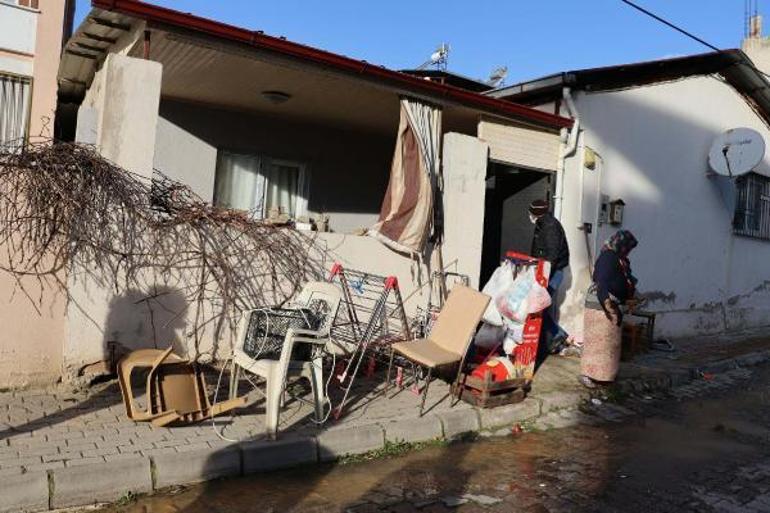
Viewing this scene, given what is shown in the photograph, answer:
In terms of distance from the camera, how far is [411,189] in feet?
24.7

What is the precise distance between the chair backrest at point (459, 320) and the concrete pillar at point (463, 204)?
194cm

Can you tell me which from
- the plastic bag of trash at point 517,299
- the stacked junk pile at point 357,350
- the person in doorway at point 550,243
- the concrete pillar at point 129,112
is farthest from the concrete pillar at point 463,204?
the concrete pillar at point 129,112

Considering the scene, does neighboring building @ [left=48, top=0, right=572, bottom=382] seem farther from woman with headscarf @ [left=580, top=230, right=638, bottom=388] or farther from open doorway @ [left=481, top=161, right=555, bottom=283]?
woman with headscarf @ [left=580, top=230, right=638, bottom=388]

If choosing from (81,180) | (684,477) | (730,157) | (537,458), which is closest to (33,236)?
(81,180)

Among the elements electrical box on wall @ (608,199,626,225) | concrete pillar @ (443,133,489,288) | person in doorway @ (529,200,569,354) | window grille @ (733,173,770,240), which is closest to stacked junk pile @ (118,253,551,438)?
concrete pillar @ (443,133,489,288)

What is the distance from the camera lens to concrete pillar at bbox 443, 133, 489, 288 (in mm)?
7953

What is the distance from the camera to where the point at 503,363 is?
6562 mm

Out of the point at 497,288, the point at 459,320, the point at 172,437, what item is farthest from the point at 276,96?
the point at 172,437

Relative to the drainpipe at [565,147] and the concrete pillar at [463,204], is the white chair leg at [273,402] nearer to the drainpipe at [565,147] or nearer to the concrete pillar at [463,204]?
the concrete pillar at [463,204]

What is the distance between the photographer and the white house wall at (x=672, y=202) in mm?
9438

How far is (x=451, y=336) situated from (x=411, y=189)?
223 centimetres

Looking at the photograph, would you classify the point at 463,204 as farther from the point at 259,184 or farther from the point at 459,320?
the point at 259,184

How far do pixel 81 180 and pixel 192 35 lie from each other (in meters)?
1.70

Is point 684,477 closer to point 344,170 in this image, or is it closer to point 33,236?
point 33,236
